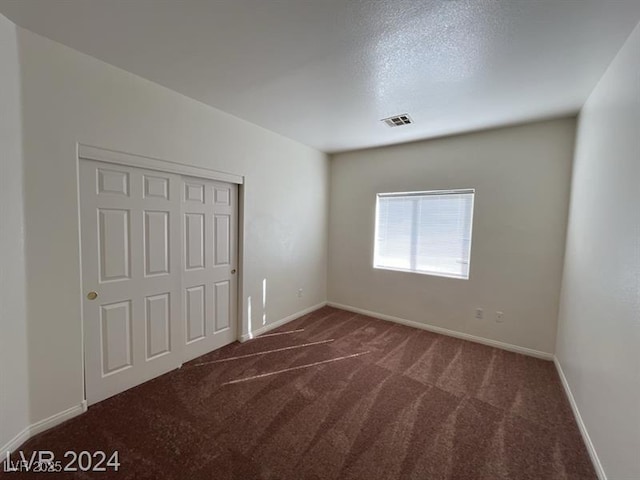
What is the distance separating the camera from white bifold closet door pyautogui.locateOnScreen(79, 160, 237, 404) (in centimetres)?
207

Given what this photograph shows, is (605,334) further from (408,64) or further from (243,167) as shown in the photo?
(243,167)

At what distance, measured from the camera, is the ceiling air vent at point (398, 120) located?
2.88 meters

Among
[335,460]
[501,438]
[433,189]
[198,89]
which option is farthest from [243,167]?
[501,438]

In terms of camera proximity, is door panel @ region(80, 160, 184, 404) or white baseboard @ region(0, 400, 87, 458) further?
door panel @ region(80, 160, 184, 404)

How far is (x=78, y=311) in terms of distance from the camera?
196cm

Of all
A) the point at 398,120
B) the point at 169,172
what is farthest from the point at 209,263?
the point at 398,120

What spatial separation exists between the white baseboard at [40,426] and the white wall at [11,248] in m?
0.03

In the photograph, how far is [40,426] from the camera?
5.95ft

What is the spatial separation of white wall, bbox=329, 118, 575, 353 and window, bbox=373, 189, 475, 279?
0.37ft

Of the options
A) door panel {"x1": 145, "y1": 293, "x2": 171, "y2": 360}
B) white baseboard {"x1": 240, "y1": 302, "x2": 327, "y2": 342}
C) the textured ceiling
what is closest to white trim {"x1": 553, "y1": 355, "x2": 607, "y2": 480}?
the textured ceiling

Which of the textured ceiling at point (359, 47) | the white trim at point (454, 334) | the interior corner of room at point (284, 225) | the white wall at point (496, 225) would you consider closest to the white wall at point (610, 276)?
the interior corner of room at point (284, 225)

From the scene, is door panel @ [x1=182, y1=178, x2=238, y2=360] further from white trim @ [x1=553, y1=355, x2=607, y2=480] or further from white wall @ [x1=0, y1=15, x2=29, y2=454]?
white trim @ [x1=553, y1=355, x2=607, y2=480]

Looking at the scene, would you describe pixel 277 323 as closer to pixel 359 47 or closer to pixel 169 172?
pixel 169 172

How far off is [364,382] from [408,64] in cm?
273
